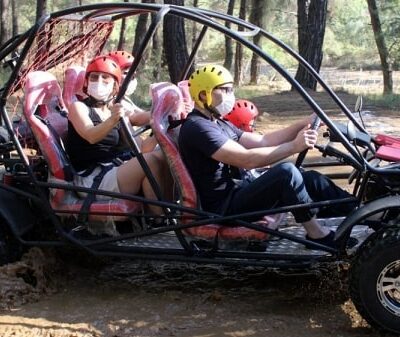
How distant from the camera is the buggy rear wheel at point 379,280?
12.0ft

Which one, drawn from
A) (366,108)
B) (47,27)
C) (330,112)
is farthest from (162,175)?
(366,108)

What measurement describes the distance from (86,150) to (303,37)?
444 inches

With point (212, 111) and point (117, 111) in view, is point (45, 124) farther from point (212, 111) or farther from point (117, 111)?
point (212, 111)

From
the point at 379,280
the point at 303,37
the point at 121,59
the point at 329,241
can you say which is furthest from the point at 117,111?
the point at 303,37

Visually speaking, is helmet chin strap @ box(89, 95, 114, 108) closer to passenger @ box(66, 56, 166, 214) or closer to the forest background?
passenger @ box(66, 56, 166, 214)

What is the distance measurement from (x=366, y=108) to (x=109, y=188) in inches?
331

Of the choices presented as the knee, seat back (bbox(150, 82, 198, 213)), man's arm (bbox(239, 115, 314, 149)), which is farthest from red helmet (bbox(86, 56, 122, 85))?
the knee

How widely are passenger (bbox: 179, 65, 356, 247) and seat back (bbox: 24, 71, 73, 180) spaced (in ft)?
2.83

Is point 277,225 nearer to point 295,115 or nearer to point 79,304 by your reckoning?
point 79,304

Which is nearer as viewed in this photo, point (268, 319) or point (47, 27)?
point (268, 319)

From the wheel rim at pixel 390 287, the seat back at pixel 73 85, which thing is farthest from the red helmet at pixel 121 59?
the wheel rim at pixel 390 287

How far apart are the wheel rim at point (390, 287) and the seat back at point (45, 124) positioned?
205 centimetres

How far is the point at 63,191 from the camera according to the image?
4445mm

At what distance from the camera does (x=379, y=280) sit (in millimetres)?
3691
